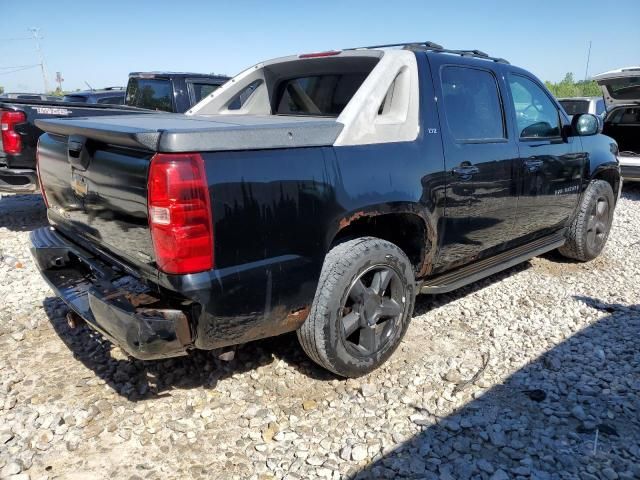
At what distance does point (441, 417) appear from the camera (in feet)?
8.87

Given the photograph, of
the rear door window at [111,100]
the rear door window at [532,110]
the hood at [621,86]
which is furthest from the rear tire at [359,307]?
the rear door window at [111,100]

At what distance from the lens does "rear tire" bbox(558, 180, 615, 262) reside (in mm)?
4941

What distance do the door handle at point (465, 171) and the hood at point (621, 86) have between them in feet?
20.5

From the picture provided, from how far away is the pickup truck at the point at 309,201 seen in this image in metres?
2.18

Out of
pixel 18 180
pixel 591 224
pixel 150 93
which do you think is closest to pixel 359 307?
pixel 591 224

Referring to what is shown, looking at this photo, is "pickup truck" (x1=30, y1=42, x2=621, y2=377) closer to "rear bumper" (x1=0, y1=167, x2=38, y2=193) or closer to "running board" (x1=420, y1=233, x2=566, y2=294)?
"running board" (x1=420, y1=233, x2=566, y2=294)

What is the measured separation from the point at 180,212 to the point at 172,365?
1.48 metres

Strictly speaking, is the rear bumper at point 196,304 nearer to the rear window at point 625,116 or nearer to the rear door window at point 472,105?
the rear door window at point 472,105

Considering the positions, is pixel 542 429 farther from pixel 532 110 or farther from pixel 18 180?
pixel 18 180

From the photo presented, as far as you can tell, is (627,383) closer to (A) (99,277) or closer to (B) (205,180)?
(B) (205,180)

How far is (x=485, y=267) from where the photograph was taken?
3770 mm

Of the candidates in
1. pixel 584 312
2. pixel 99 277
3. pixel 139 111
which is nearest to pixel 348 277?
pixel 99 277

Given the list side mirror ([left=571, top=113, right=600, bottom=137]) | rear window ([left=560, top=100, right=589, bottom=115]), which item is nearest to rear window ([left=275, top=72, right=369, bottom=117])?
side mirror ([left=571, top=113, right=600, bottom=137])

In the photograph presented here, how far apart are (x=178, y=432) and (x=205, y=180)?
135 cm
